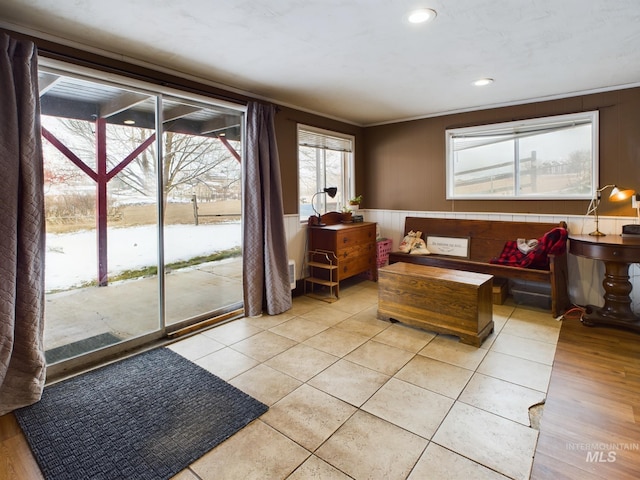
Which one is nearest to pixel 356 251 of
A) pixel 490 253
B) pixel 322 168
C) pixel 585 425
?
pixel 322 168

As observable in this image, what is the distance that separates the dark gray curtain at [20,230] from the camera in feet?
6.81

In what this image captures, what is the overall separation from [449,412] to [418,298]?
1254 mm

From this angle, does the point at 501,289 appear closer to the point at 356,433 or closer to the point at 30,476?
the point at 356,433

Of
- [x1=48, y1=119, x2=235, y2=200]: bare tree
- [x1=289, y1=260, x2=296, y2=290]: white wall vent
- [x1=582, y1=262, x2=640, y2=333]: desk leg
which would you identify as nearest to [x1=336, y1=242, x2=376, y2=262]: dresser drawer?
[x1=289, y1=260, x2=296, y2=290]: white wall vent

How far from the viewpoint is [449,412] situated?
2.05 metres

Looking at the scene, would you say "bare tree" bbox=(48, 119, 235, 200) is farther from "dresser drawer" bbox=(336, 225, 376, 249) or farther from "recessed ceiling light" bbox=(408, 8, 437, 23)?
"recessed ceiling light" bbox=(408, 8, 437, 23)

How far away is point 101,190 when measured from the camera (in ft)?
9.14

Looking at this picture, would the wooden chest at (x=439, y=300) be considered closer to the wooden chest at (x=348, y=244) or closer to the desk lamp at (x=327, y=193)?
the wooden chest at (x=348, y=244)

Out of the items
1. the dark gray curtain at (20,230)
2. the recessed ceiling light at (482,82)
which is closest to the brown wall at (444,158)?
the recessed ceiling light at (482,82)

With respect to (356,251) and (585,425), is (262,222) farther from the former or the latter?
(585,425)

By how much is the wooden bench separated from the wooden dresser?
16.3 inches

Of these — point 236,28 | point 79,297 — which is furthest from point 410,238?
point 79,297

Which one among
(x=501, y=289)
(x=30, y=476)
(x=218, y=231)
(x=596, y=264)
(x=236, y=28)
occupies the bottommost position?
(x=30, y=476)

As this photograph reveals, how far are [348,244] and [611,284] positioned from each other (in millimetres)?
2584
